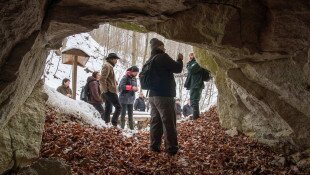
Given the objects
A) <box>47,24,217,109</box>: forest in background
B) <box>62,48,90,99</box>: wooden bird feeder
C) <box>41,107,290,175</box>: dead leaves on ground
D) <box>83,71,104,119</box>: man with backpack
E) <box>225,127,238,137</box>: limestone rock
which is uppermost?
<box>47,24,217,109</box>: forest in background

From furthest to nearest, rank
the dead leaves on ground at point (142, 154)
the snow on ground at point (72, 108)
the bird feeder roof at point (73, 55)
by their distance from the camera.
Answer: the bird feeder roof at point (73, 55)
the snow on ground at point (72, 108)
the dead leaves on ground at point (142, 154)

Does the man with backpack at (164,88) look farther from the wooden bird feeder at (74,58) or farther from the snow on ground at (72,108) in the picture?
the wooden bird feeder at (74,58)

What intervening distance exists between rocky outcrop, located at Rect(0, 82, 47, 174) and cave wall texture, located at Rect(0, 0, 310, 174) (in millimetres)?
21

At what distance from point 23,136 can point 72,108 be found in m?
3.78

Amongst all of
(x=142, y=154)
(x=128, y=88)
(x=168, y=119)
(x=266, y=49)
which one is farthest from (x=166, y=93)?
(x=128, y=88)

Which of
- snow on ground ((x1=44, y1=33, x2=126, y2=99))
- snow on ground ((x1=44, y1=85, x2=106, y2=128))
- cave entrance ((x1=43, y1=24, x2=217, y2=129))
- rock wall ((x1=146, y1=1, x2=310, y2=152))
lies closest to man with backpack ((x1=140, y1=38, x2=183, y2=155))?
rock wall ((x1=146, y1=1, x2=310, y2=152))

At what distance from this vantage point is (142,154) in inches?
261

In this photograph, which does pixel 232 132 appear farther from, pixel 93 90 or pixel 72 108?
pixel 93 90

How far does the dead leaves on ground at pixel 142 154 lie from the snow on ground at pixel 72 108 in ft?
1.71

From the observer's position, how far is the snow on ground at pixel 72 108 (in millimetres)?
8750

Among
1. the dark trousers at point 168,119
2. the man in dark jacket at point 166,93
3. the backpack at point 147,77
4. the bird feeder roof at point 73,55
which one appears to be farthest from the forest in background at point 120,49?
the dark trousers at point 168,119

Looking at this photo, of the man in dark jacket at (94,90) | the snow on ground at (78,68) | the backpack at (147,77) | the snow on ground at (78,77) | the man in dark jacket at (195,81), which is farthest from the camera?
the snow on ground at (78,68)

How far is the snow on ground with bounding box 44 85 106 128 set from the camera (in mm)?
8750

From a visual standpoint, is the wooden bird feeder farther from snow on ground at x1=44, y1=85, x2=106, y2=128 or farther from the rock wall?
the rock wall
